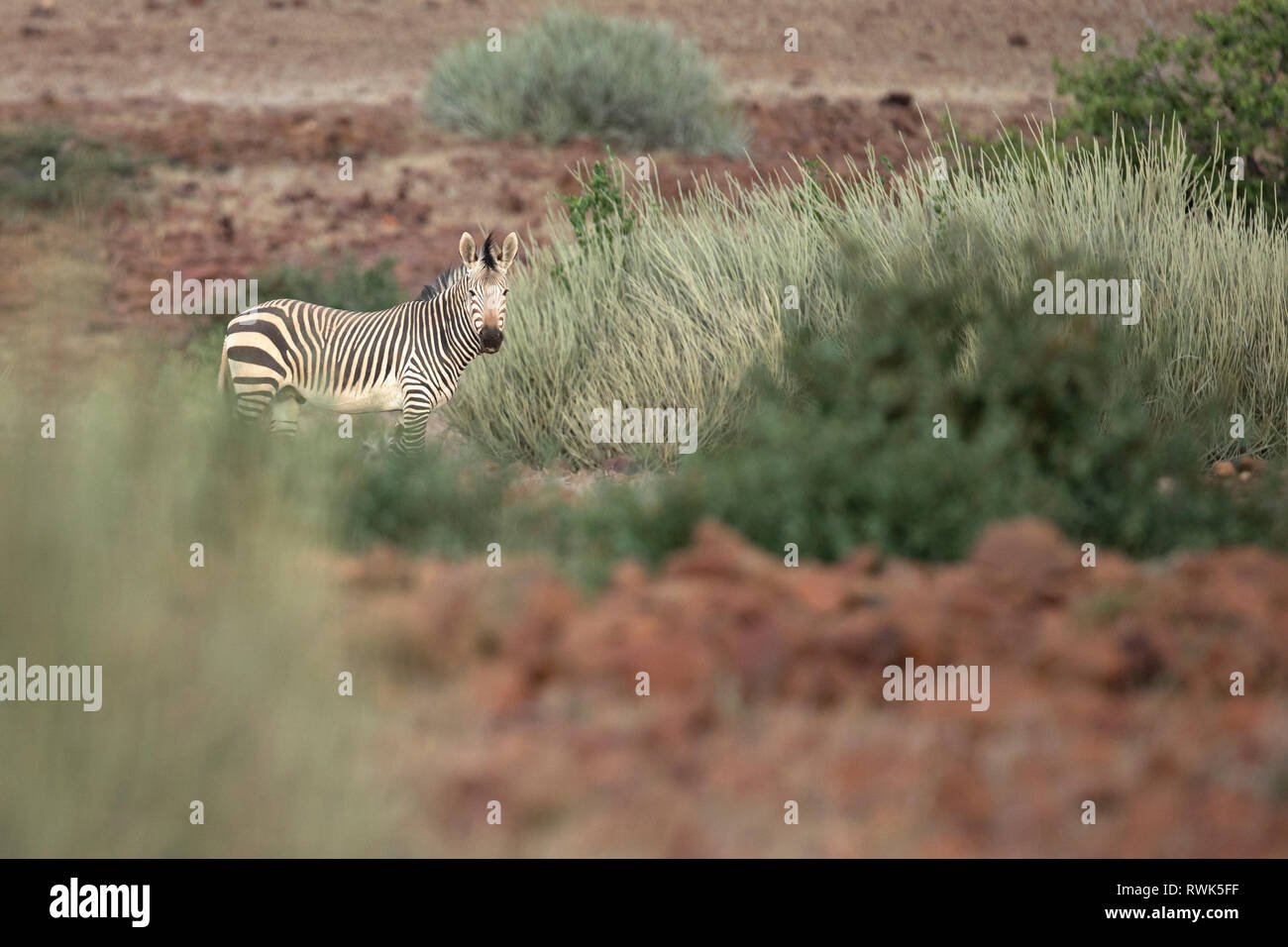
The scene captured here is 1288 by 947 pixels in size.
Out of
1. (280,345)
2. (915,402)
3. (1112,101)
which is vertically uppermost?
(1112,101)

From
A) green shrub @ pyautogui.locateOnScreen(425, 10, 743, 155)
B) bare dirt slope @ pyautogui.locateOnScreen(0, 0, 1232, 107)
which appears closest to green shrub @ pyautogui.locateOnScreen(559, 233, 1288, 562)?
green shrub @ pyautogui.locateOnScreen(425, 10, 743, 155)

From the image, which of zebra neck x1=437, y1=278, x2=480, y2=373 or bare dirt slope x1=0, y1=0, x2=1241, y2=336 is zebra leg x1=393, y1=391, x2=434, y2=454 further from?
bare dirt slope x1=0, y1=0, x2=1241, y2=336

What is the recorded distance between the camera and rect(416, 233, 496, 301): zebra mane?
6.65 meters

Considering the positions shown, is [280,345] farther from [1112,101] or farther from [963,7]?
[963,7]

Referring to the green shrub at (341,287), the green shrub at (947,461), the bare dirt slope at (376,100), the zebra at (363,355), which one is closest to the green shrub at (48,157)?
the bare dirt slope at (376,100)

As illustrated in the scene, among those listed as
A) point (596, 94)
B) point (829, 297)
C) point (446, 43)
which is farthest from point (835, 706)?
point (446, 43)

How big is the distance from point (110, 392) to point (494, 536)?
1.69 meters

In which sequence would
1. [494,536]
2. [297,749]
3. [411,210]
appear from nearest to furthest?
[297,749] → [494,536] → [411,210]

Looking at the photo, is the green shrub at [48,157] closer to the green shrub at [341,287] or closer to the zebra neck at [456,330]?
the green shrub at [341,287]

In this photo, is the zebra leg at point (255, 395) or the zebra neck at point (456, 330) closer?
the zebra leg at point (255, 395)

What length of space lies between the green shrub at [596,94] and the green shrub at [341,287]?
8.12 meters

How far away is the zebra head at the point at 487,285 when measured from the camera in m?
6.50
